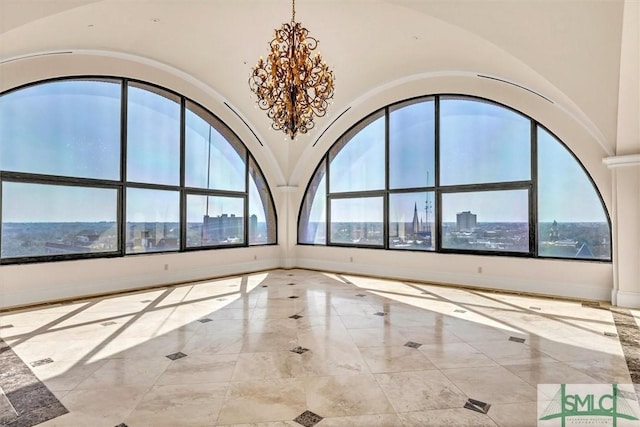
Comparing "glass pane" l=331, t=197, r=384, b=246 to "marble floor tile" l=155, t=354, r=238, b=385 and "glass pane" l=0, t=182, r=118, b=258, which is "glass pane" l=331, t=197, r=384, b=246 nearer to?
"glass pane" l=0, t=182, r=118, b=258

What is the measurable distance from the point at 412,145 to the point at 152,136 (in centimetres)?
573

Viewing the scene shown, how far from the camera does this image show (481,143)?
24.0 feet

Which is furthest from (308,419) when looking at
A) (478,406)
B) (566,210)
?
(566,210)

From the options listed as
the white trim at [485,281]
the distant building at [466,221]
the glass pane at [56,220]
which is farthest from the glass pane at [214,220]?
the distant building at [466,221]

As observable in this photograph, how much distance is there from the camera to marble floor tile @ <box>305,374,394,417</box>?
2.54m

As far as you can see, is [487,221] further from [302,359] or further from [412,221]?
[302,359]

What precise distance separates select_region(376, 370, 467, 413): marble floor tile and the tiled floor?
0.6 inches

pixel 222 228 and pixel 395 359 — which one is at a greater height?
pixel 222 228

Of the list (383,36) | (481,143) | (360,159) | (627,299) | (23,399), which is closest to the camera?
(23,399)

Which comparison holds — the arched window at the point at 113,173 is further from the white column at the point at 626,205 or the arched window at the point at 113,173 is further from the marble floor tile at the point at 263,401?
the white column at the point at 626,205

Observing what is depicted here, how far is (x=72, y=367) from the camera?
3.29 m

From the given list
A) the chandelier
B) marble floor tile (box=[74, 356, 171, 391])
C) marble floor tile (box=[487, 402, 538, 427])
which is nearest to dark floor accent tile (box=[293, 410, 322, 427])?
marble floor tile (box=[487, 402, 538, 427])

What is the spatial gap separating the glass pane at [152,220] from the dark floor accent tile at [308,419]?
19.2ft

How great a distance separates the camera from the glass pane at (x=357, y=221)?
8781 millimetres
